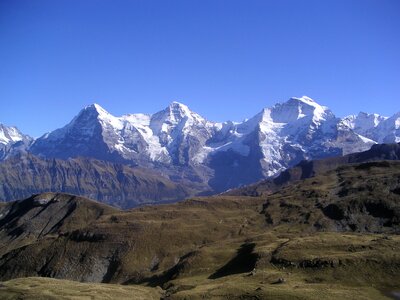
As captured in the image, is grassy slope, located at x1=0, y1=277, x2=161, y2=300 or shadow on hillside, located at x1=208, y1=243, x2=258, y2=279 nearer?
grassy slope, located at x1=0, y1=277, x2=161, y2=300

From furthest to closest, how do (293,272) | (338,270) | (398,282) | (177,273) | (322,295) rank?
(177,273) < (293,272) < (338,270) < (398,282) < (322,295)

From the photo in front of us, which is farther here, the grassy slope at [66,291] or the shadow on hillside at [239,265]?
the shadow on hillside at [239,265]

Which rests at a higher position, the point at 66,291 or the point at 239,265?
the point at 66,291

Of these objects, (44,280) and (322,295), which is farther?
(44,280)

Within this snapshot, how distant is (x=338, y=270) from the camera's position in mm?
115625

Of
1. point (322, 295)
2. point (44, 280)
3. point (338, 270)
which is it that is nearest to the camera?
point (322, 295)

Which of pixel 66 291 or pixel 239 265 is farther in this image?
pixel 239 265

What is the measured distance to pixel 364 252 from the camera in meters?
123

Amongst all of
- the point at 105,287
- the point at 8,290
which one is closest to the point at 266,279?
the point at 105,287

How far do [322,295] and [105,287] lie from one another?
6733 cm

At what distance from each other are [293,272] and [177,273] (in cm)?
5632

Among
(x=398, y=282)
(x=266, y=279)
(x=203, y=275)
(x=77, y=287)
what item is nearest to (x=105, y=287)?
(x=77, y=287)

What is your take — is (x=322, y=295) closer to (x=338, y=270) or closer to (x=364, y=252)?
(x=338, y=270)

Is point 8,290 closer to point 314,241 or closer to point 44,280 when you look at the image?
point 44,280
